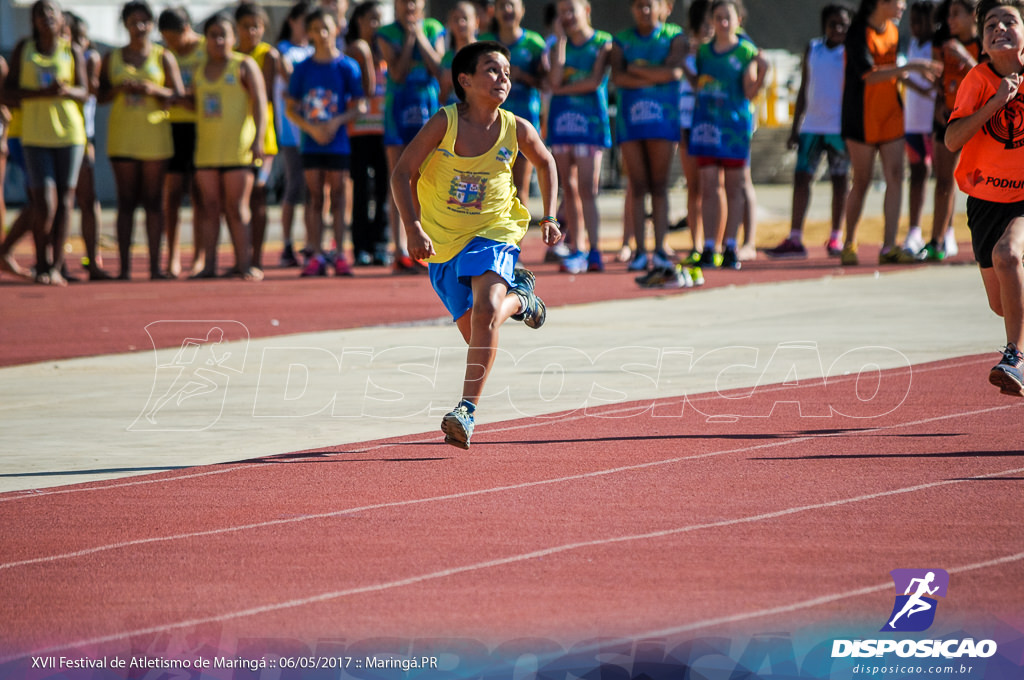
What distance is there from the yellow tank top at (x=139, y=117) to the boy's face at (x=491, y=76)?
7.76m


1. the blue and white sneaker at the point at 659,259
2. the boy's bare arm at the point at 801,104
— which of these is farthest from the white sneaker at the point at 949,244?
the blue and white sneaker at the point at 659,259

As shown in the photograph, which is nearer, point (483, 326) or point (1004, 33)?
point (483, 326)

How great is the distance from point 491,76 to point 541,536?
2645mm

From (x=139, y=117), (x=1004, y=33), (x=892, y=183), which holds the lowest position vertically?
(x=139, y=117)

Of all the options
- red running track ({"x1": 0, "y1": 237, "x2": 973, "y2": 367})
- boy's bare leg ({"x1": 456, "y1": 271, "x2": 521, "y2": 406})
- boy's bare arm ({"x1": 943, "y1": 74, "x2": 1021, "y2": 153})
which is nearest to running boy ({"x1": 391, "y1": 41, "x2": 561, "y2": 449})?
boy's bare leg ({"x1": 456, "y1": 271, "x2": 521, "y2": 406})

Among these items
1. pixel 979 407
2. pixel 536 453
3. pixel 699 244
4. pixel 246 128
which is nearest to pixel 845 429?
pixel 979 407

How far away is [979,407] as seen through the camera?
7.14m

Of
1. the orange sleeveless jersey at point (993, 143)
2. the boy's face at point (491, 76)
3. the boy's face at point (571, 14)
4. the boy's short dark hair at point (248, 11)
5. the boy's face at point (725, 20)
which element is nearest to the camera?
the boy's face at point (491, 76)

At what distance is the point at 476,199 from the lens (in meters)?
6.95

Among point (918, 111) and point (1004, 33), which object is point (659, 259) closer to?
point (918, 111)

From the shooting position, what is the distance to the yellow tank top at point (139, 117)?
1399 cm

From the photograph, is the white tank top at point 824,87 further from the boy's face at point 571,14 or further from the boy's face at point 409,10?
the boy's face at point 409,10

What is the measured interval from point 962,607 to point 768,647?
1.98 ft

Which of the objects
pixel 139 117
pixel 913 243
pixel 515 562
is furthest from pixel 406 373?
pixel 913 243
